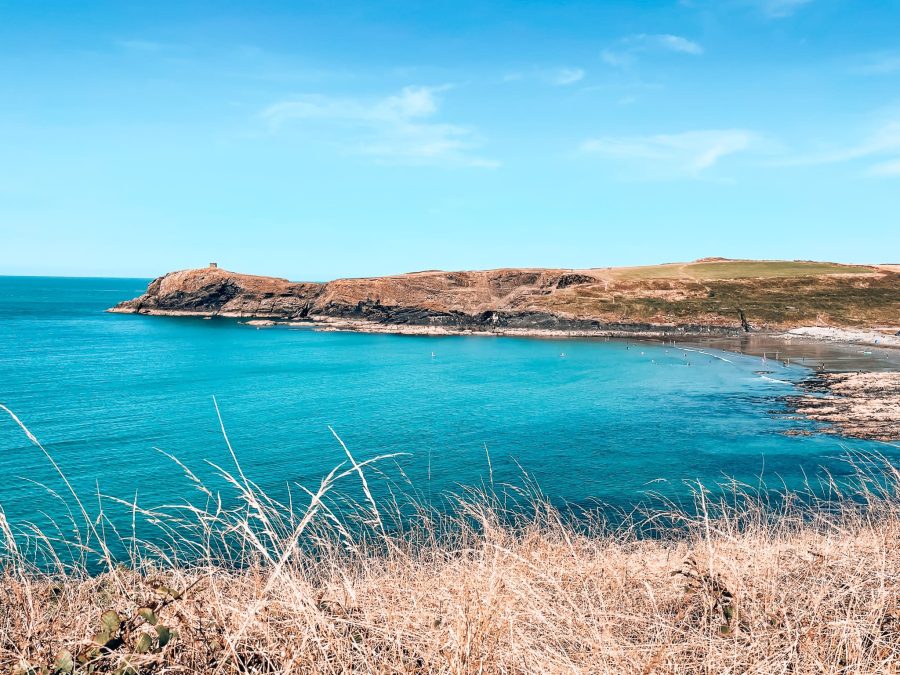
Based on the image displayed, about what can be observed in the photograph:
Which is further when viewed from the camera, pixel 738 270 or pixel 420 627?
pixel 738 270

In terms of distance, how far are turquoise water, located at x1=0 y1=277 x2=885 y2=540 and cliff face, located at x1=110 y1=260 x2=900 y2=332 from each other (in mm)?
30683

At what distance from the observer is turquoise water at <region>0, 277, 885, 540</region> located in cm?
3152

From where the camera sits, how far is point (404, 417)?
4625 centimetres

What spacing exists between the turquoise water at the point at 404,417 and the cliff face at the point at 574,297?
30.7 m

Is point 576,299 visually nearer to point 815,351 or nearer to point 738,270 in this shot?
point 738,270

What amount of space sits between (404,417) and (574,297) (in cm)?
8445

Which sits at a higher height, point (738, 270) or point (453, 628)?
point (738, 270)

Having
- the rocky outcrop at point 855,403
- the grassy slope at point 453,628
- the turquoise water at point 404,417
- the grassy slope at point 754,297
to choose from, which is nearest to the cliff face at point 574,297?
the grassy slope at point 754,297

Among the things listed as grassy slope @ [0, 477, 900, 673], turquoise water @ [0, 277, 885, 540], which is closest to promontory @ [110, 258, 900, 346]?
turquoise water @ [0, 277, 885, 540]

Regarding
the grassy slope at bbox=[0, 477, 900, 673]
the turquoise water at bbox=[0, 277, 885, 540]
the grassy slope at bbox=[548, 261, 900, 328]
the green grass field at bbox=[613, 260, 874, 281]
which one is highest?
the green grass field at bbox=[613, 260, 874, 281]

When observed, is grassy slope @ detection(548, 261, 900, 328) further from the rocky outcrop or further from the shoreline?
the rocky outcrop

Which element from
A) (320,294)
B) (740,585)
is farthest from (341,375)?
Answer: (320,294)

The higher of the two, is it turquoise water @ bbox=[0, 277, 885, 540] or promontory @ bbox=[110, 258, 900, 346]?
promontory @ bbox=[110, 258, 900, 346]

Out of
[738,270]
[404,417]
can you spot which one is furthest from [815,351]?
[404,417]
